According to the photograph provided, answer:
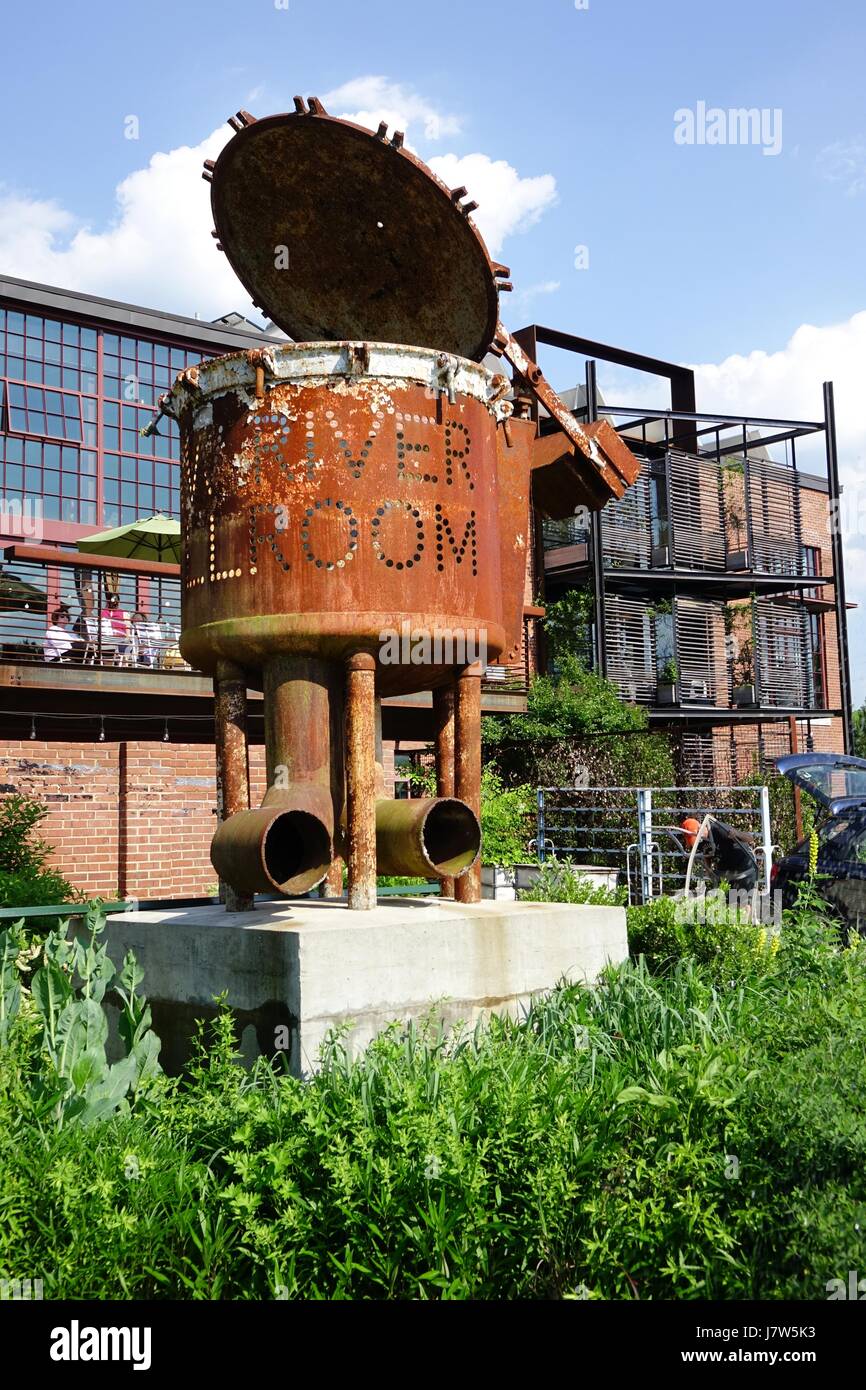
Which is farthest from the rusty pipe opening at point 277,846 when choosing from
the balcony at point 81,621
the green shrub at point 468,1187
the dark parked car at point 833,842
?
the balcony at point 81,621

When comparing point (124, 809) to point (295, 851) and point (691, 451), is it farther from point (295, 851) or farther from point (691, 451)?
point (691, 451)

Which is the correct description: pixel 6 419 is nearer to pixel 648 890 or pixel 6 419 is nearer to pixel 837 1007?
pixel 648 890

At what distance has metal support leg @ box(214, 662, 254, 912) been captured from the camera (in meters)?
6.25

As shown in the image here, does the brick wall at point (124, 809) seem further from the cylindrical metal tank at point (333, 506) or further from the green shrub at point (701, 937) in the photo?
the cylindrical metal tank at point (333, 506)

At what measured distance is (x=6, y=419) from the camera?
62.4ft

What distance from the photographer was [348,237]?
6.63 m

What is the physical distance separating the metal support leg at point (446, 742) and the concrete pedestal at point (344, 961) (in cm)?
62

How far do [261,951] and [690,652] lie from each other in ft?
80.7

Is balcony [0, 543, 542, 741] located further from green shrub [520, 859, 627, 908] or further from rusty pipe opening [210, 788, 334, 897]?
rusty pipe opening [210, 788, 334, 897]

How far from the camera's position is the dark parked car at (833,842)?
32.7 ft

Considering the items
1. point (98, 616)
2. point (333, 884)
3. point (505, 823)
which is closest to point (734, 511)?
point (505, 823)

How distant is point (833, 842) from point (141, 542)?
35.3 feet
